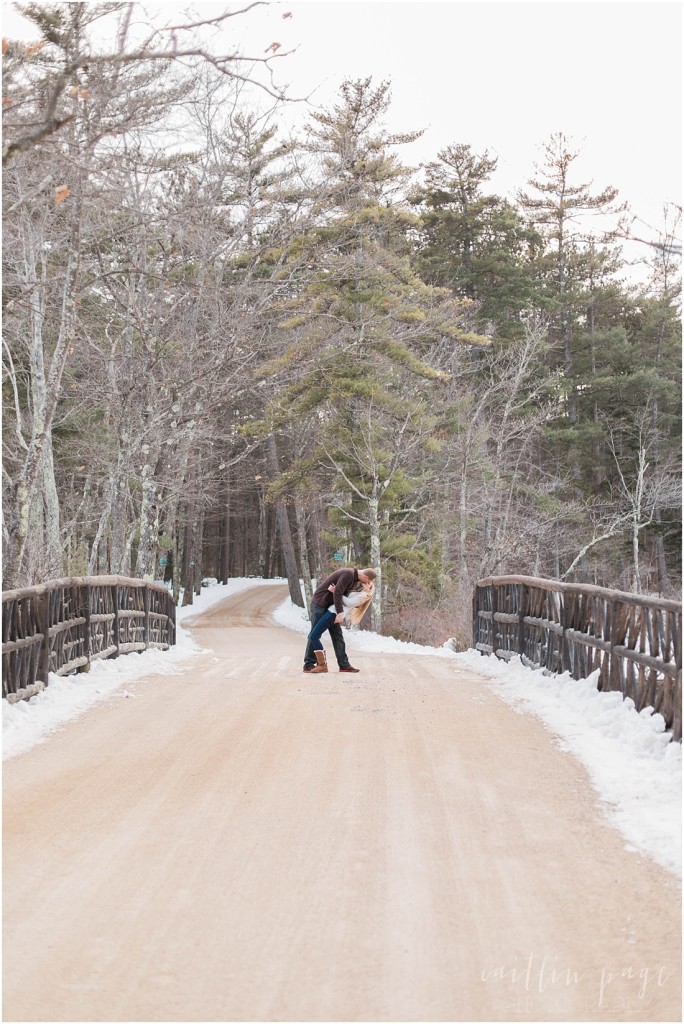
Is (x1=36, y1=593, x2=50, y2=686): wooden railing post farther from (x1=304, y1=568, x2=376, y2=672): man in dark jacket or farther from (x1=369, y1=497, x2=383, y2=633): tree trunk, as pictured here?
(x1=369, y1=497, x2=383, y2=633): tree trunk

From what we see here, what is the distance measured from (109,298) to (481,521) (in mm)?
14890

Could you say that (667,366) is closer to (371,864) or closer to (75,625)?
(75,625)

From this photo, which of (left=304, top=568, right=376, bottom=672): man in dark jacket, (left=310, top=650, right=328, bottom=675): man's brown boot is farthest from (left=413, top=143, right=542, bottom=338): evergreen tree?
(left=310, top=650, right=328, bottom=675): man's brown boot

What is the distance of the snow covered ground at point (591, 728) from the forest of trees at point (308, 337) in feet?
9.69

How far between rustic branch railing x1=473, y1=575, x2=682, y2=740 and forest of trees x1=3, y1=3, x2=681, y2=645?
312 centimetres

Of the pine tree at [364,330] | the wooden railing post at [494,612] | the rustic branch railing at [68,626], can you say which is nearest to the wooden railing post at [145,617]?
the rustic branch railing at [68,626]

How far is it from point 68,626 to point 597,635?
5.57 meters

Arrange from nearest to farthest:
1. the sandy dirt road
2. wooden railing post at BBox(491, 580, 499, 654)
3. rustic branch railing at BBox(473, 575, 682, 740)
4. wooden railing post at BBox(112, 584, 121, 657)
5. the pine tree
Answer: the sandy dirt road
rustic branch railing at BBox(473, 575, 682, 740)
wooden railing post at BBox(112, 584, 121, 657)
wooden railing post at BBox(491, 580, 499, 654)
the pine tree

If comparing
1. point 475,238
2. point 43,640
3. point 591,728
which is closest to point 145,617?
point 43,640

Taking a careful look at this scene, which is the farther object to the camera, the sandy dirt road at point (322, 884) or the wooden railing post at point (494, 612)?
the wooden railing post at point (494, 612)

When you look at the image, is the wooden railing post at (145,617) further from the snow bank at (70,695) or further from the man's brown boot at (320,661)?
the man's brown boot at (320,661)

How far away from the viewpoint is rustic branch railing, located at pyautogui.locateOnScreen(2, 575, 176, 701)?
8398 millimetres

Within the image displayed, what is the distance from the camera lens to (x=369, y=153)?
26281 mm

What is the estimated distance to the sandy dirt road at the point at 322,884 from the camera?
354 centimetres
